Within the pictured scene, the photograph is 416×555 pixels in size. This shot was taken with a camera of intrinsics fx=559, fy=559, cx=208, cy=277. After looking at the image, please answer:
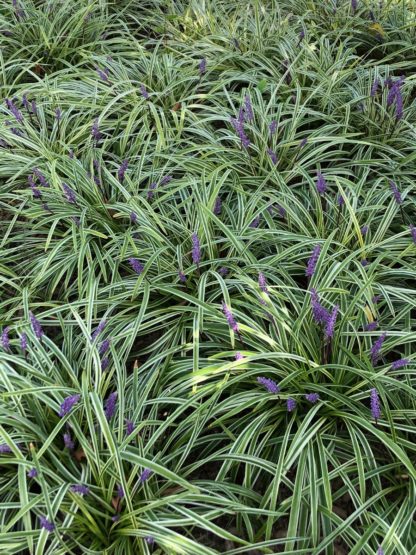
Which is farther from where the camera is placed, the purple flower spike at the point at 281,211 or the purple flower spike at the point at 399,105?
the purple flower spike at the point at 399,105

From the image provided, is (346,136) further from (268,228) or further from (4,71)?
(4,71)

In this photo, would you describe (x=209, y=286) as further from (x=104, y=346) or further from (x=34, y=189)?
(x=34, y=189)

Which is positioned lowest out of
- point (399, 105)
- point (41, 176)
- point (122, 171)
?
point (399, 105)

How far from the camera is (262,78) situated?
3826mm

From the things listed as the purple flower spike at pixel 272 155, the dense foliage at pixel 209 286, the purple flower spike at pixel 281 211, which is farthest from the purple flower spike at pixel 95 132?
the purple flower spike at pixel 281 211

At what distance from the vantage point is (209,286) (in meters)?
2.63

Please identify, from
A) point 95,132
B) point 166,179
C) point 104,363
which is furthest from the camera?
point 95,132

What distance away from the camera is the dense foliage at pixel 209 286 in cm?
185

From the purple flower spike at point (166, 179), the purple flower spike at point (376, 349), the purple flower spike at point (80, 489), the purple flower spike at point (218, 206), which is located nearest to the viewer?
the purple flower spike at point (80, 489)

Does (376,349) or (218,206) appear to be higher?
(218,206)

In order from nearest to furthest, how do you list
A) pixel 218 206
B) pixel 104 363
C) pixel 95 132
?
pixel 104 363 → pixel 218 206 → pixel 95 132

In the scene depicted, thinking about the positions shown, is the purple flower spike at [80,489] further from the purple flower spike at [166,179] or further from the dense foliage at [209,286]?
the purple flower spike at [166,179]

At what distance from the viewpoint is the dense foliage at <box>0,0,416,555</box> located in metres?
1.85

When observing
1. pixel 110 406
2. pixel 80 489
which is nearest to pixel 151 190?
pixel 110 406
